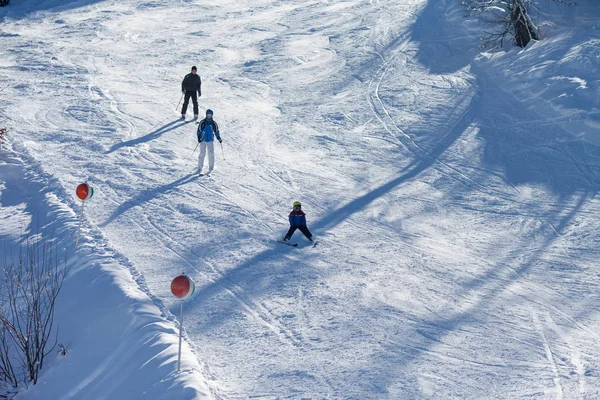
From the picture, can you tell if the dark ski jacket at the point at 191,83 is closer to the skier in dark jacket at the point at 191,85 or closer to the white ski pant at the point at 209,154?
the skier in dark jacket at the point at 191,85

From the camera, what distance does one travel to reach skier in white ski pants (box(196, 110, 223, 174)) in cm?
1527

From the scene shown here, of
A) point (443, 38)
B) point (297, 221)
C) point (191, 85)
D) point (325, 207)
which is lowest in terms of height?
point (325, 207)

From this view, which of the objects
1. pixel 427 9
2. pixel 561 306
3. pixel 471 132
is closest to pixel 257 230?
pixel 561 306

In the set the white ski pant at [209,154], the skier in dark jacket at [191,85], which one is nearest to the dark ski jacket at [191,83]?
the skier in dark jacket at [191,85]

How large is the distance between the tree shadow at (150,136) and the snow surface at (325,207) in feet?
0.26

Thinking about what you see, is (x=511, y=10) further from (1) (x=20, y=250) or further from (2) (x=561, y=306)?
(1) (x=20, y=250)

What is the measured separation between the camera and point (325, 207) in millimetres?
14359

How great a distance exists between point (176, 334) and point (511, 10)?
17679 mm

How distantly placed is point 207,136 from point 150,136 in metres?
3.30

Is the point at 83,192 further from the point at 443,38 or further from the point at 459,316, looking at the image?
the point at 443,38

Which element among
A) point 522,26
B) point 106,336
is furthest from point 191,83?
point 522,26

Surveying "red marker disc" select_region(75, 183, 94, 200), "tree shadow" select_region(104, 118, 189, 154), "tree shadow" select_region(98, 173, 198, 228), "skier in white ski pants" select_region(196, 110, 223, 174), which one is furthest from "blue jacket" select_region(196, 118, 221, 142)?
"red marker disc" select_region(75, 183, 94, 200)

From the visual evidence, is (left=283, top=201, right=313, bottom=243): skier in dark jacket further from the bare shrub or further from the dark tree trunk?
the dark tree trunk

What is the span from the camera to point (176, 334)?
9648 millimetres
